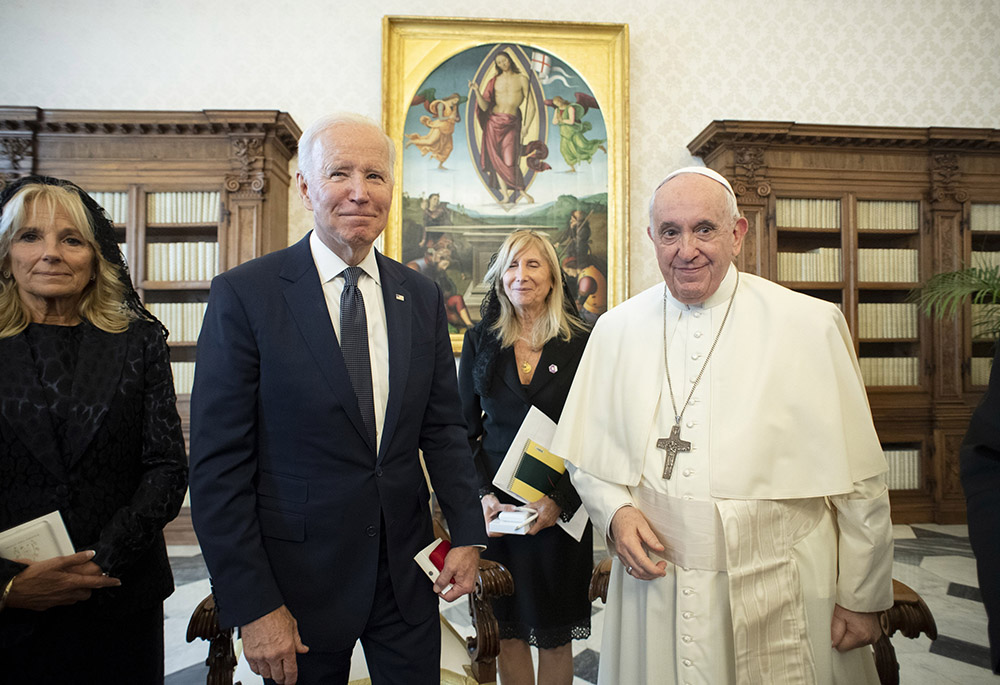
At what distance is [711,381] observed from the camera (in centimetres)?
176

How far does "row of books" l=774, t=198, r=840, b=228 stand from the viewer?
5414 millimetres

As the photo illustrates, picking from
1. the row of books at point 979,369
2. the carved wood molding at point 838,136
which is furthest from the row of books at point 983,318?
the carved wood molding at point 838,136

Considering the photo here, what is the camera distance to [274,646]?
1.33 m

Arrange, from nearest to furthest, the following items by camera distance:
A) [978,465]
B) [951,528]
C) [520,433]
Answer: [978,465]
[520,433]
[951,528]

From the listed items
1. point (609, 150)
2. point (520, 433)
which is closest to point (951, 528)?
point (609, 150)

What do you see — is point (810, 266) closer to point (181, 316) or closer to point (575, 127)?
point (575, 127)

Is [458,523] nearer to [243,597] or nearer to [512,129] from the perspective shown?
[243,597]

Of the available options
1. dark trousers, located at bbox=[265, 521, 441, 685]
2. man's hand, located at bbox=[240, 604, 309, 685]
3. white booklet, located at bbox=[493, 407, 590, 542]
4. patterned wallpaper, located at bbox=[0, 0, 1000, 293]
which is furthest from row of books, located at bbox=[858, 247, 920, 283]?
man's hand, located at bbox=[240, 604, 309, 685]

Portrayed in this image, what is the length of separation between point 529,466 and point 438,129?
401 cm

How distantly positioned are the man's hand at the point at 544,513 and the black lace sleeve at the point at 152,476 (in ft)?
4.09

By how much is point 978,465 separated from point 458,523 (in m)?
1.18

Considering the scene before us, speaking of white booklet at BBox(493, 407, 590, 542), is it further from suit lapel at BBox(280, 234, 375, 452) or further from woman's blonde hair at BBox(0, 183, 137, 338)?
woman's blonde hair at BBox(0, 183, 137, 338)

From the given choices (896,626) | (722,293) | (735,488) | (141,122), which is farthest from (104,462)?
(141,122)

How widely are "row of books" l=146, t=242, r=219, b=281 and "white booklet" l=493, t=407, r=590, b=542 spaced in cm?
384
